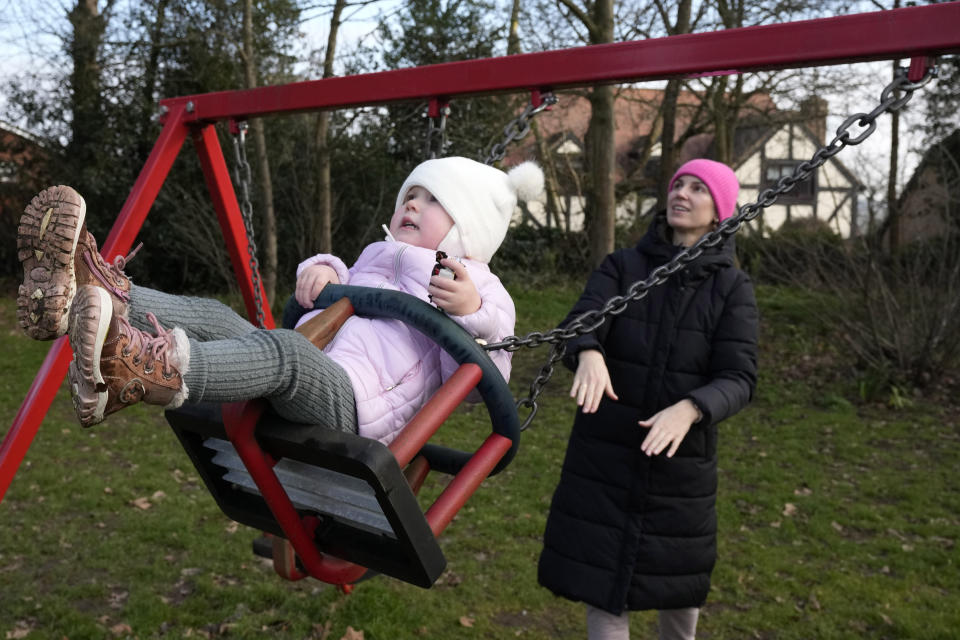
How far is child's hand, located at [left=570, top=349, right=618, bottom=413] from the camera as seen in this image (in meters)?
2.22

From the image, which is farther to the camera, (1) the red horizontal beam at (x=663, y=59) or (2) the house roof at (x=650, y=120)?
(2) the house roof at (x=650, y=120)

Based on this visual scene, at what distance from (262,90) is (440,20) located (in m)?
8.49

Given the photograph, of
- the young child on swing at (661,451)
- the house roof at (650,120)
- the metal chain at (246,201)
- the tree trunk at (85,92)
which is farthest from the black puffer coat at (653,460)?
the tree trunk at (85,92)

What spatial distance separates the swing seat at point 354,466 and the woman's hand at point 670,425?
36 centimetres

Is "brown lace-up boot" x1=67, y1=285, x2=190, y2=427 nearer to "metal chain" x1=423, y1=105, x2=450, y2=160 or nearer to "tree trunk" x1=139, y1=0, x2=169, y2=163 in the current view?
"metal chain" x1=423, y1=105, x2=450, y2=160

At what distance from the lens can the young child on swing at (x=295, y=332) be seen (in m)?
1.51

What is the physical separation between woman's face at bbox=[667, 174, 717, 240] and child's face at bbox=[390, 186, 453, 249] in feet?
2.36

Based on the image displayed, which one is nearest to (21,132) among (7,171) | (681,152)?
(7,171)

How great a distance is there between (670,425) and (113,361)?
1310 millimetres

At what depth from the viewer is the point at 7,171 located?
491 inches

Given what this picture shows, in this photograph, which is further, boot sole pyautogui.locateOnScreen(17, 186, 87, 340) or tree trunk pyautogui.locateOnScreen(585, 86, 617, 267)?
tree trunk pyautogui.locateOnScreen(585, 86, 617, 267)

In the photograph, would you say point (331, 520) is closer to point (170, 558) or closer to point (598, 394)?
point (598, 394)

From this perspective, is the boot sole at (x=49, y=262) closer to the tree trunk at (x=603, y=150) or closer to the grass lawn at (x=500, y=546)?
the grass lawn at (x=500, y=546)

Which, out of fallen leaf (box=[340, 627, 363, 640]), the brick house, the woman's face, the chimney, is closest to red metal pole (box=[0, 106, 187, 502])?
fallen leaf (box=[340, 627, 363, 640])
